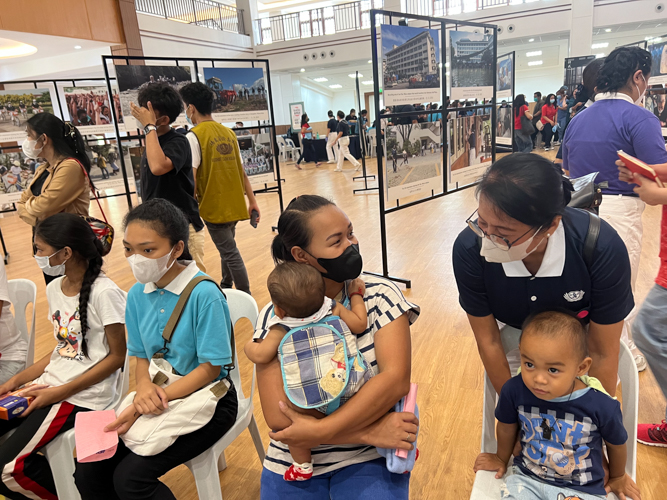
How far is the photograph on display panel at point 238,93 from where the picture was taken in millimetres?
4328

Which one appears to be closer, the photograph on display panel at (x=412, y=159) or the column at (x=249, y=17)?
the photograph on display panel at (x=412, y=159)

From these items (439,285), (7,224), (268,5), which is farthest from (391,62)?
(268,5)

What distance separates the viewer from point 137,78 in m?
3.79

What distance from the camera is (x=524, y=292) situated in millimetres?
1295

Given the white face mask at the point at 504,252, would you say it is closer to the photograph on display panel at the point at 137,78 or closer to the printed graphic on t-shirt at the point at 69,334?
the printed graphic on t-shirt at the point at 69,334

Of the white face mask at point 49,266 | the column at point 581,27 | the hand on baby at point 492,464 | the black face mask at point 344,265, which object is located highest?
the column at point 581,27

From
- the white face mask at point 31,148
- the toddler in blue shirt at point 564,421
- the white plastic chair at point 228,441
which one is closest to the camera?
the toddler in blue shirt at point 564,421

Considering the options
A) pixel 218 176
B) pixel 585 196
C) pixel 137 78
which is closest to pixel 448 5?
pixel 137 78

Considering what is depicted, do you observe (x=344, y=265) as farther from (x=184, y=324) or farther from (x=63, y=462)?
(x=63, y=462)

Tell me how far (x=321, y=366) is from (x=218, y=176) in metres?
2.42

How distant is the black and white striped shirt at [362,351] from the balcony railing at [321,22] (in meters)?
16.6

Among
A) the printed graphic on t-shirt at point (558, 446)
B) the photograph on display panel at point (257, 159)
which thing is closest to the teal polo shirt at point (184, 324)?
the printed graphic on t-shirt at point (558, 446)

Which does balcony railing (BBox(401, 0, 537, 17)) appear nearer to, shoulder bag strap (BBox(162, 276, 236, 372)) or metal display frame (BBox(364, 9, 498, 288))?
metal display frame (BBox(364, 9, 498, 288))

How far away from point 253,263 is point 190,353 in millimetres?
3303
